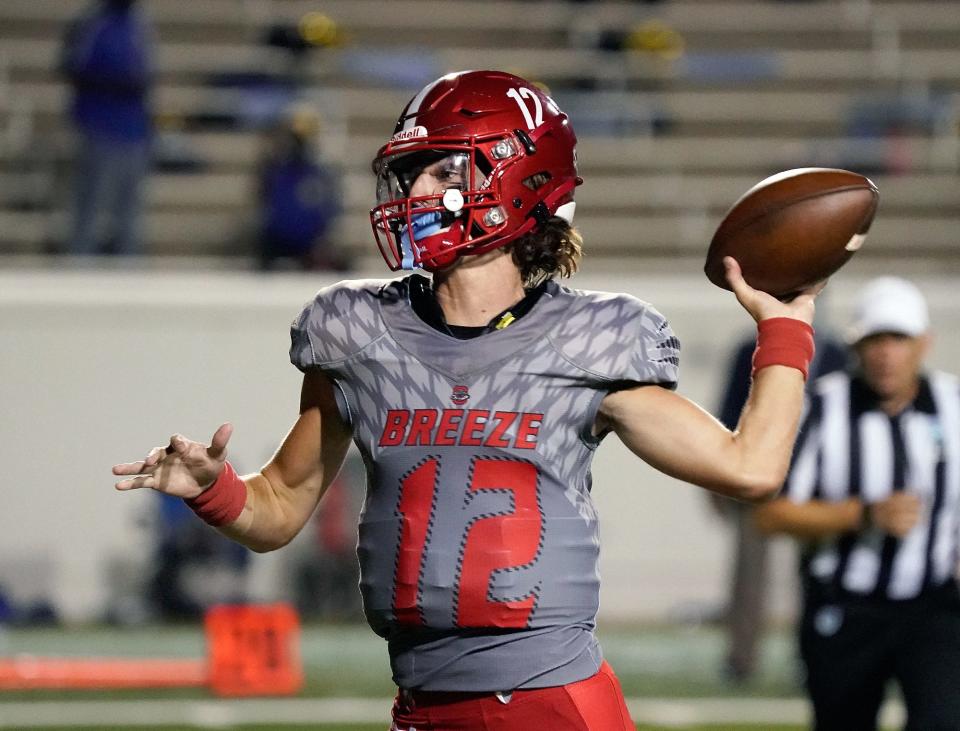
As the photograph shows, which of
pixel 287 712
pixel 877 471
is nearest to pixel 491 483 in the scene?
pixel 877 471

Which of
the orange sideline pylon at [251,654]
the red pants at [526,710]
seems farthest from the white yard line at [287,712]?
the red pants at [526,710]

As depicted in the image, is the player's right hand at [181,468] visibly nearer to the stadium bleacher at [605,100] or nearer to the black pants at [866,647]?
the black pants at [866,647]

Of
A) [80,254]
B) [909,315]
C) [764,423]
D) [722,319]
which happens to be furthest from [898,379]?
[80,254]

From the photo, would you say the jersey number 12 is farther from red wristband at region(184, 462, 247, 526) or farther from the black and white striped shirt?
the black and white striped shirt

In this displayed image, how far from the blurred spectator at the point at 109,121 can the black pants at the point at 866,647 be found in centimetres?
596

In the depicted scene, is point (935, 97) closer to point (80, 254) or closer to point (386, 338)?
point (80, 254)

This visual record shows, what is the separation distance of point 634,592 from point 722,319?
1.56 meters

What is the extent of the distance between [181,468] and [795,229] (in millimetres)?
1010

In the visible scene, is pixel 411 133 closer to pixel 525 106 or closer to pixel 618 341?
pixel 525 106

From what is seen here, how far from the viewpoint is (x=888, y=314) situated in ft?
13.7

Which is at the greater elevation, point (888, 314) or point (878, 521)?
point (888, 314)

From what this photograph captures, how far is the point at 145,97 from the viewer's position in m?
9.09

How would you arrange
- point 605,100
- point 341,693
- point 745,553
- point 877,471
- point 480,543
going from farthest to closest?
point 605,100, point 745,553, point 341,693, point 877,471, point 480,543

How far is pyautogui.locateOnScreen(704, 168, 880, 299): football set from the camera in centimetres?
256
